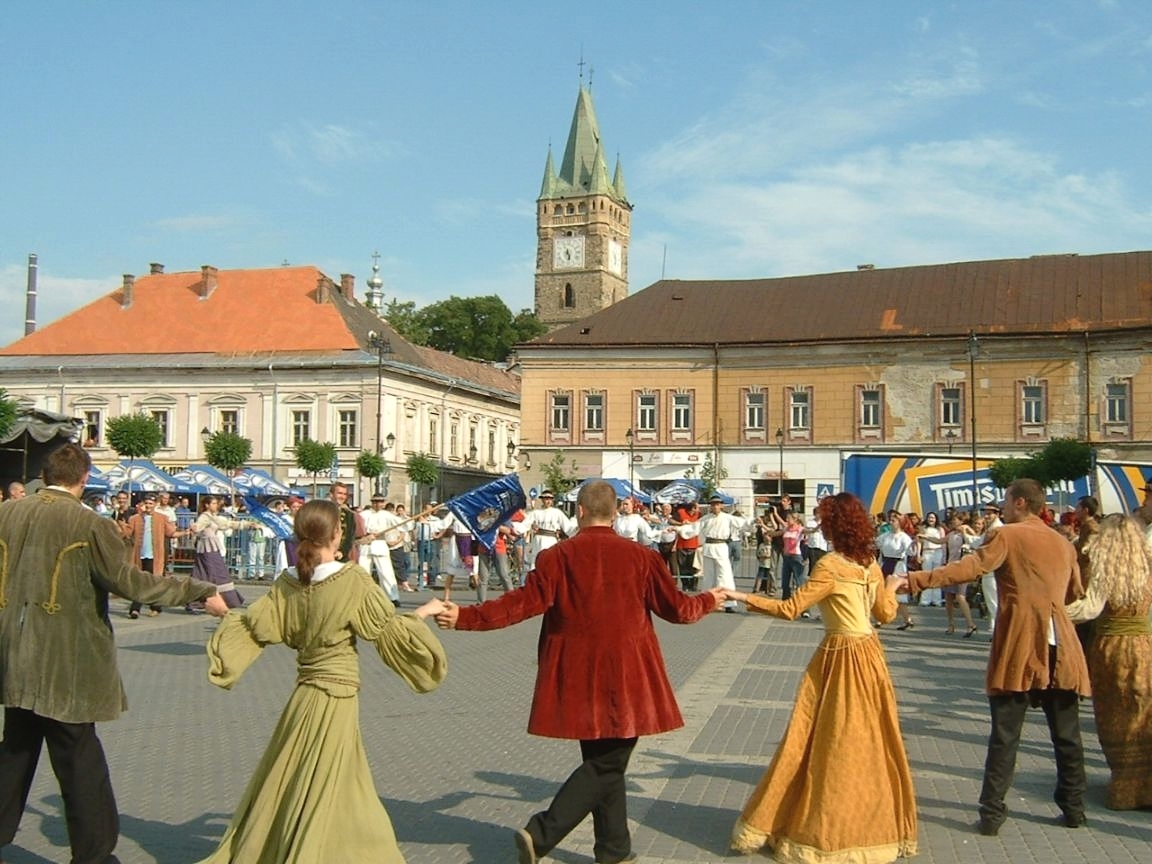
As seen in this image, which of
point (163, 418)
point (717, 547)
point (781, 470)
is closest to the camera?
point (717, 547)

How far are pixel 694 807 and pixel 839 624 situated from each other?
5.31 ft

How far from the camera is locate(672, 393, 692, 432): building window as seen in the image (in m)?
59.7

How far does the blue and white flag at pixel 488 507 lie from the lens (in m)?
22.5

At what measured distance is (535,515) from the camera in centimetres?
2398

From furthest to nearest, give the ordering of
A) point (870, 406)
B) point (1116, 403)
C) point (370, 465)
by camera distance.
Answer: point (370, 465) < point (870, 406) < point (1116, 403)

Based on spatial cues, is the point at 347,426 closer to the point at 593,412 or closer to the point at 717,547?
the point at 593,412

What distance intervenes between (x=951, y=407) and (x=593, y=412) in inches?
617

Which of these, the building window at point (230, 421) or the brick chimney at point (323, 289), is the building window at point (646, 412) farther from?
the building window at point (230, 421)

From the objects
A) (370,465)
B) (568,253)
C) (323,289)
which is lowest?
(370,465)

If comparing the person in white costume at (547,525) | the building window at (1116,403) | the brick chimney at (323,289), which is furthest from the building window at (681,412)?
the person in white costume at (547,525)

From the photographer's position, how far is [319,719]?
220 inches

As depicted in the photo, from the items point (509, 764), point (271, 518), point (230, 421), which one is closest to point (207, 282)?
point (230, 421)

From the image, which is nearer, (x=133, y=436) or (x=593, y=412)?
(x=133, y=436)

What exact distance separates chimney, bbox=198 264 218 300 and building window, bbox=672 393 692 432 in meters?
29.2
